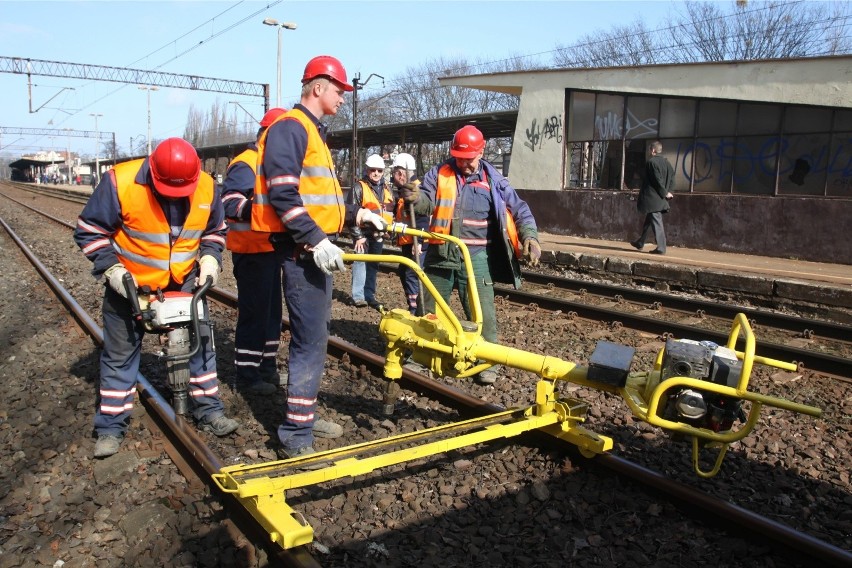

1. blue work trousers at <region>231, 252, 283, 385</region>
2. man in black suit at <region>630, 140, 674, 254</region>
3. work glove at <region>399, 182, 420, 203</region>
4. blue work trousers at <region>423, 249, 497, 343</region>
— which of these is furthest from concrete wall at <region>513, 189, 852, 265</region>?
blue work trousers at <region>231, 252, 283, 385</region>

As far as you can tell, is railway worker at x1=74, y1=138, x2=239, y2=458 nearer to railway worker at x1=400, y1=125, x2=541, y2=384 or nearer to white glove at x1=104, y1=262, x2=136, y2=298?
white glove at x1=104, y1=262, x2=136, y2=298

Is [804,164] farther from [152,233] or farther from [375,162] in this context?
[152,233]

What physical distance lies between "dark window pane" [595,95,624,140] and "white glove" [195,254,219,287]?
1374 centimetres

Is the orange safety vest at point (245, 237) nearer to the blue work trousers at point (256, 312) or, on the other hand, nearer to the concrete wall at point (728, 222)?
the blue work trousers at point (256, 312)

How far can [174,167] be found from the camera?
3.71 metres

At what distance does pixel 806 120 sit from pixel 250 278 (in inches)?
473

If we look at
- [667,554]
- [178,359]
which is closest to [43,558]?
[178,359]

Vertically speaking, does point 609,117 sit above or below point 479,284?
above

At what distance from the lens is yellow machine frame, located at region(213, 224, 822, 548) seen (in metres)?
2.86

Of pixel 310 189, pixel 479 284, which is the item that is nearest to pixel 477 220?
pixel 479 284

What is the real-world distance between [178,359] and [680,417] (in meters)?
2.76

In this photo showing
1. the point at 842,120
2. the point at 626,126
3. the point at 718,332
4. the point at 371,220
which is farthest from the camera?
the point at 626,126

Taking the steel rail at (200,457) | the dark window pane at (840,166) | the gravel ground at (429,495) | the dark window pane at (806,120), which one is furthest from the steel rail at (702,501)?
the dark window pane at (806,120)

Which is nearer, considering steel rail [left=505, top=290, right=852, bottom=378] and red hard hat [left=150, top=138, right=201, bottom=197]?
red hard hat [left=150, top=138, right=201, bottom=197]
